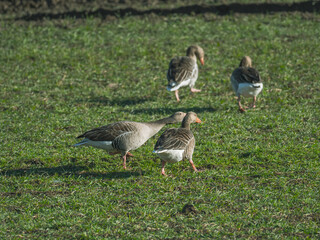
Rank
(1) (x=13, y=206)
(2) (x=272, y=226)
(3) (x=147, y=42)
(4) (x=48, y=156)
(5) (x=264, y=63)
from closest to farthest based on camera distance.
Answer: (2) (x=272, y=226) → (1) (x=13, y=206) → (4) (x=48, y=156) → (5) (x=264, y=63) → (3) (x=147, y=42)

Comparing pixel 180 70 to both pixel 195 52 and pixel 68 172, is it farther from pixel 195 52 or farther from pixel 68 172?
pixel 68 172

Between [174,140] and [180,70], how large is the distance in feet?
16.1

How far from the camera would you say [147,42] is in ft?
57.6

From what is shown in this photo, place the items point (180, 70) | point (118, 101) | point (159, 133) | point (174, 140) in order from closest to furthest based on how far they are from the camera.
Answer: point (174, 140) < point (159, 133) < point (180, 70) < point (118, 101)

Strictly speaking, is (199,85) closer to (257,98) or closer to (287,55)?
(257,98)

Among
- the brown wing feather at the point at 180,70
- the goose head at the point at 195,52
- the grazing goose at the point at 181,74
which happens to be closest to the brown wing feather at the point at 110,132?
the grazing goose at the point at 181,74

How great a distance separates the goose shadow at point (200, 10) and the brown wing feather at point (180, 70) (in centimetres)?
603

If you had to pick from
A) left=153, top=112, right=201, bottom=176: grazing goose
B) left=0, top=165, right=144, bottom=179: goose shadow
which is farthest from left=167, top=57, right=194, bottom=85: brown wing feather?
left=0, top=165, right=144, bottom=179: goose shadow

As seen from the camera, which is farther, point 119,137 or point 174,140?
point 119,137

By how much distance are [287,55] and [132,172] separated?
8.78 meters

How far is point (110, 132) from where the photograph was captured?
9328 millimetres

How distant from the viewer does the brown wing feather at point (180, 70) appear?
13.2m

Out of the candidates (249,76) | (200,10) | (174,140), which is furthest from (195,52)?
(174,140)

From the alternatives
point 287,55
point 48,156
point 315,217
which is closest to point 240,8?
point 287,55
